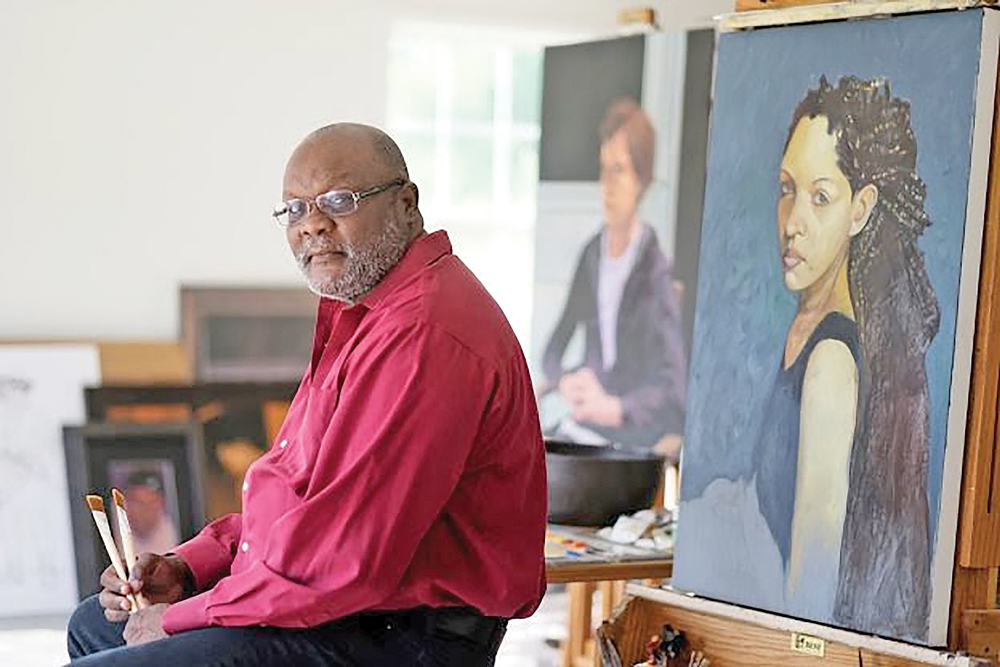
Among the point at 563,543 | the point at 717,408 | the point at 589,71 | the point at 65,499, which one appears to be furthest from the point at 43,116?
the point at 717,408

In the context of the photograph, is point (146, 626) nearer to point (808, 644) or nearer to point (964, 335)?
point (808, 644)

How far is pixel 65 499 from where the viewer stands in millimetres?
4820

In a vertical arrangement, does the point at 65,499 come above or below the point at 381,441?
below

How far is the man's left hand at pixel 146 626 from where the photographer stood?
247 cm

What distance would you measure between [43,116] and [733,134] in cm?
264

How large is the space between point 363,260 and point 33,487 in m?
2.64

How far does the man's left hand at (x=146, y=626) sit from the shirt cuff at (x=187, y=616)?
0.04 m

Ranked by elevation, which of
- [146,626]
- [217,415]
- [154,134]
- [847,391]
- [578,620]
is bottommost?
[578,620]

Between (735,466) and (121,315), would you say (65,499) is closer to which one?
(121,315)

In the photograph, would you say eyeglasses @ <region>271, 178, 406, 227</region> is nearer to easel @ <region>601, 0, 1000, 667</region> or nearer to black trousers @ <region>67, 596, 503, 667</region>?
black trousers @ <region>67, 596, 503, 667</region>

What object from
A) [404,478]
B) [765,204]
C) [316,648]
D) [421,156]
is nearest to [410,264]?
[404,478]

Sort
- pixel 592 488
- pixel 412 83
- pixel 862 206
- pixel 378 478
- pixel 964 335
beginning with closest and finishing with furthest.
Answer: pixel 378 478 → pixel 964 335 → pixel 862 206 → pixel 592 488 → pixel 412 83

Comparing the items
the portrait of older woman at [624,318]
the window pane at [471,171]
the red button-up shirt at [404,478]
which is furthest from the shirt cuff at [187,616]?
the window pane at [471,171]

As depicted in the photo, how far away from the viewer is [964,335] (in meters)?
2.63
